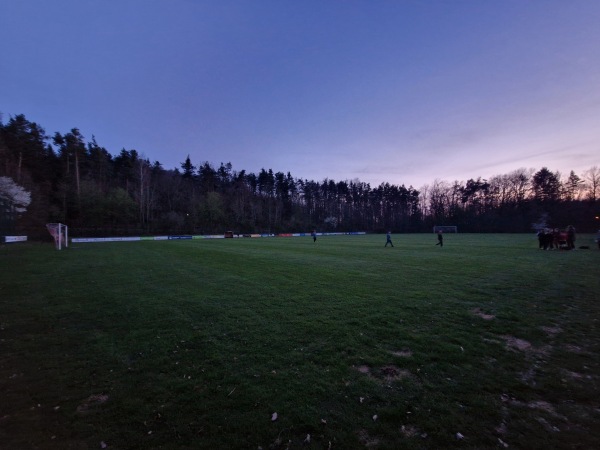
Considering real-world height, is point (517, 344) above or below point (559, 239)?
below

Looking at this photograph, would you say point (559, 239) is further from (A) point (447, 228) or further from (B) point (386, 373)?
(A) point (447, 228)

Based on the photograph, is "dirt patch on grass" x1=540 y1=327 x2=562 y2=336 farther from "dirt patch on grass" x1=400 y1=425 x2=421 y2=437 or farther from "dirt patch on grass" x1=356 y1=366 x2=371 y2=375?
"dirt patch on grass" x1=400 y1=425 x2=421 y2=437

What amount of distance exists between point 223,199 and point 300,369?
85.9 metres

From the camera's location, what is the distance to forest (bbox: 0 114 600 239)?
51750 millimetres

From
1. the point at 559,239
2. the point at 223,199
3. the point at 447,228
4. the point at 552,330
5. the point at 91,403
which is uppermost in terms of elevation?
the point at 223,199

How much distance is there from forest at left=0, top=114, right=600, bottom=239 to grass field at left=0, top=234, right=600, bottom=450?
4213cm

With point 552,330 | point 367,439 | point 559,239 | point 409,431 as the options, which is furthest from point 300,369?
point 559,239

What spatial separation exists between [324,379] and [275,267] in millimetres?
12120

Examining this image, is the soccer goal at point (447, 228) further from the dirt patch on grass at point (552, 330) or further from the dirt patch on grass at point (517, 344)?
the dirt patch on grass at point (517, 344)

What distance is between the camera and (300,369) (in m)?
4.98

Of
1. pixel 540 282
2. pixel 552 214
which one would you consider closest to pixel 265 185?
pixel 552 214

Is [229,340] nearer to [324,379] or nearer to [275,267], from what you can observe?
[324,379]

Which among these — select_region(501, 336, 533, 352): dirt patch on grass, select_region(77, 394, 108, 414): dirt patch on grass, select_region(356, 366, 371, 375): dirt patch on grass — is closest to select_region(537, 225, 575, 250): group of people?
select_region(501, 336, 533, 352): dirt patch on grass

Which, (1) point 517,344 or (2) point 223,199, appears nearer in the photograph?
(1) point 517,344
